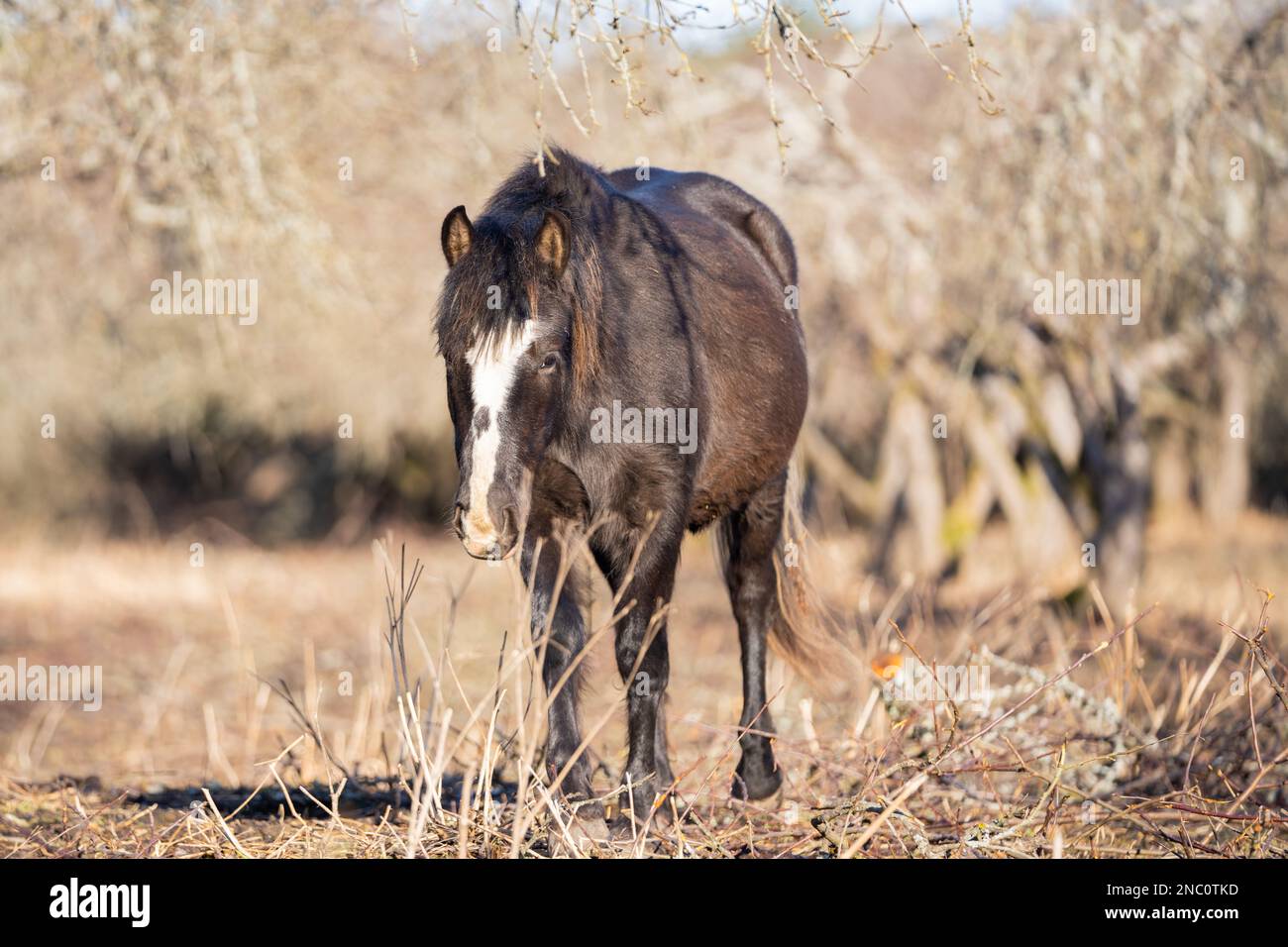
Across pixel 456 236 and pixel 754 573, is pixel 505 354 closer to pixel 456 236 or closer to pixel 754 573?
pixel 456 236

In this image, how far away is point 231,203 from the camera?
24.9 ft

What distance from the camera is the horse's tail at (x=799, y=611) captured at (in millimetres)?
5488

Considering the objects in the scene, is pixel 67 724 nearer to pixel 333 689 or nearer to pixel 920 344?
pixel 333 689

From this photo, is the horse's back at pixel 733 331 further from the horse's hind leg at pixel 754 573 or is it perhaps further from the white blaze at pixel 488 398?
the white blaze at pixel 488 398

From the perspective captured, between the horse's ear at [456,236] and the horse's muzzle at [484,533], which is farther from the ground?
the horse's ear at [456,236]

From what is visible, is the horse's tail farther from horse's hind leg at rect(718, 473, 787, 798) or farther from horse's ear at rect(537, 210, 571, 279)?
horse's ear at rect(537, 210, 571, 279)

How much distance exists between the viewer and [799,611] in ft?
18.2

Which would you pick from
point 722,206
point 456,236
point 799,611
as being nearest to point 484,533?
point 456,236

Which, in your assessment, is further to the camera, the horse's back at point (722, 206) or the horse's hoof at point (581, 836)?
the horse's back at point (722, 206)

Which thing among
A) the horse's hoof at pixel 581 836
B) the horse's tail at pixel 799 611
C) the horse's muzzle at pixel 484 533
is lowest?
the horse's hoof at pixel 581 836

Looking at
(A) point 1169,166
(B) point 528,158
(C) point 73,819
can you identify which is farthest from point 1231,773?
(A) point 1169,166

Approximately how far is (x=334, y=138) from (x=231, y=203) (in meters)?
2.92

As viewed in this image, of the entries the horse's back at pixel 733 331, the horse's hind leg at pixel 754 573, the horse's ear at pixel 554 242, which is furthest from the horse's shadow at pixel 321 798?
the horse's ear at pixel 554 242

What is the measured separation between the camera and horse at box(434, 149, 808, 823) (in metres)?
3.66
